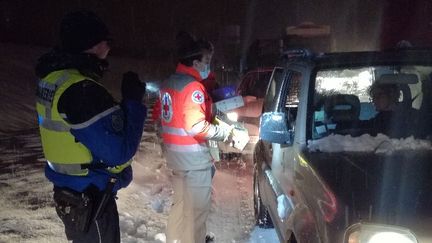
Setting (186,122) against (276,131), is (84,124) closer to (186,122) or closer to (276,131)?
(186,122)

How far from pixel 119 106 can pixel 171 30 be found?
39.6m

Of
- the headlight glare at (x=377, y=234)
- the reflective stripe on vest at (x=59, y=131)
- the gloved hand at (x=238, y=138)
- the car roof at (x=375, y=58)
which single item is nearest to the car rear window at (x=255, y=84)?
the gloved hand at (x=238, y=138)

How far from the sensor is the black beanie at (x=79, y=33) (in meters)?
2.63

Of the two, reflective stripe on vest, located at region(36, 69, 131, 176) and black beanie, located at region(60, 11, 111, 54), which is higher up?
black beanie, located at region(60, 11, 111, 54)

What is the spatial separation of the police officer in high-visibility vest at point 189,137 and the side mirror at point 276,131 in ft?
1.26

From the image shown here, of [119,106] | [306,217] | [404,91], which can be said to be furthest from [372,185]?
[404,91]

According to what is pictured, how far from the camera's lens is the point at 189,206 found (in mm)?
4062

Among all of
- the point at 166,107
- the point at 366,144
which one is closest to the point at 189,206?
the point at 166,107

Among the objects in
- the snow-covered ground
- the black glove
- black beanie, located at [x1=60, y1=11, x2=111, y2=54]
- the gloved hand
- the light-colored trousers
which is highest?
black beanie, located at [x1=60, y1=11, x2=111, y2=54]

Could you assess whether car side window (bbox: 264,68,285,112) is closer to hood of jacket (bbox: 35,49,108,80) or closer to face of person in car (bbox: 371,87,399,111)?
face of person in car (bbox: 371,87,399,111)

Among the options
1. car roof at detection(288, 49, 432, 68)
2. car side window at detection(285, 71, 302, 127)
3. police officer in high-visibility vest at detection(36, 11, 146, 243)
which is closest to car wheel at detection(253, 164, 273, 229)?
car side window at detection(285, 71, 302, 127)

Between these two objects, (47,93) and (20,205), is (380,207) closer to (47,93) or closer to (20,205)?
(47,93)

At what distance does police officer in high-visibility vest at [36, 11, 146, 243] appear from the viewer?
2.51 meters

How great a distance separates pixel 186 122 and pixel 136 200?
236cm
